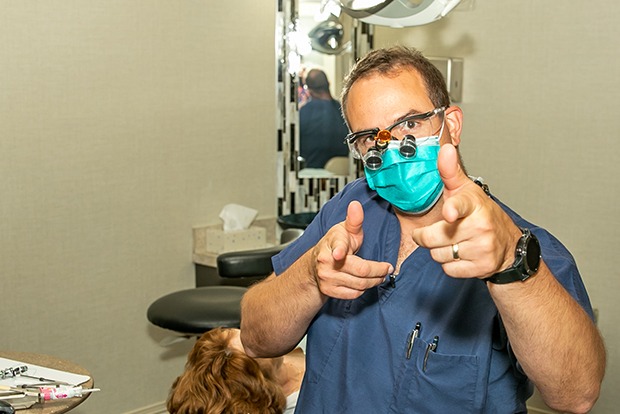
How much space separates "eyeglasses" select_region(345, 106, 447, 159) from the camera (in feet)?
4.56

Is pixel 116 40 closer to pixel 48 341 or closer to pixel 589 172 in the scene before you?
pixel 48 341

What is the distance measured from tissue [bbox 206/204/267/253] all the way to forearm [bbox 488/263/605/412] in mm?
2401

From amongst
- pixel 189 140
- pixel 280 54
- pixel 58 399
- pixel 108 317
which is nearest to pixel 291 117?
pixel 280 54

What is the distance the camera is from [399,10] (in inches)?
92.9

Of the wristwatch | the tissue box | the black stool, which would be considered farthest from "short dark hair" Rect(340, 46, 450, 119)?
the tissue box

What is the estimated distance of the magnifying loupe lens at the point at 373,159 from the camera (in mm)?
1362

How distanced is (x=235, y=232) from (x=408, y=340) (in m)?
2.18

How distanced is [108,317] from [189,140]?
75 centimetres

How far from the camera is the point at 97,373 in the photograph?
3309 mm

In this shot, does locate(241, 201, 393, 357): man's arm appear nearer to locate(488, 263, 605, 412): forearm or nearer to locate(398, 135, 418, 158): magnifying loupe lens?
locate(398, 135, 418, 158): magnifying loupe lens

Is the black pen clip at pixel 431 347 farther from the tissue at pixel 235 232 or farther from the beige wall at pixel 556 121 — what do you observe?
the tissue at pixel 235 232

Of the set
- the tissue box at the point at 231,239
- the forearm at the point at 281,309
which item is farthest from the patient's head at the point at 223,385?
the tissue box at the point at 231,239

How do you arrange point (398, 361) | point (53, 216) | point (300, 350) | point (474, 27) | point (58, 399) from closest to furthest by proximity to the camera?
point (398, 361), point (58, 399), point (300, 350), point (53, 216), point (474, 27)

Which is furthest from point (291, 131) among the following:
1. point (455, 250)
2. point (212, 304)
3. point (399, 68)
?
point (455, 250)
